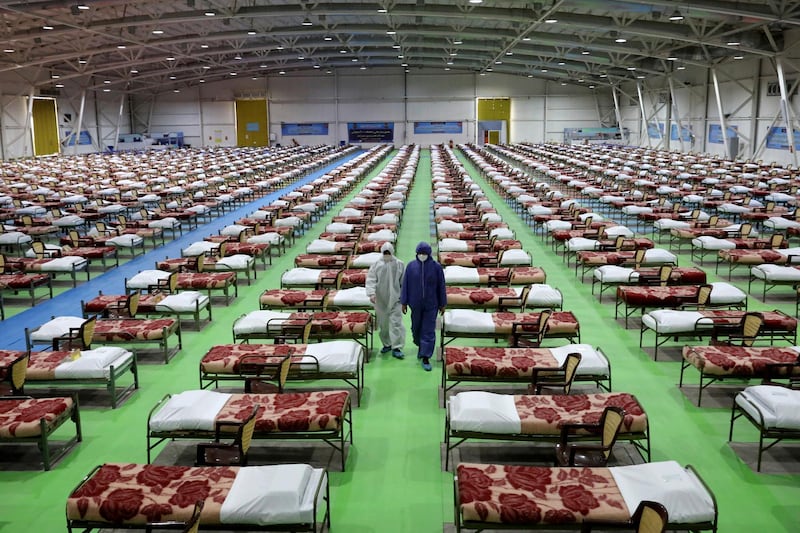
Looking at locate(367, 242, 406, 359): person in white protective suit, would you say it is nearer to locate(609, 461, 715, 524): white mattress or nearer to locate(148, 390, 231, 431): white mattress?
locate(148, 390, 231, 431): white mattress

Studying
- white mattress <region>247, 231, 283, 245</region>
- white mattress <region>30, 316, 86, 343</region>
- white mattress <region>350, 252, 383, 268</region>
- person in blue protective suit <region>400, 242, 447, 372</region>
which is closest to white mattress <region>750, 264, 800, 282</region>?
person in blue protective suit <region>400, 242, 447, 372</region>

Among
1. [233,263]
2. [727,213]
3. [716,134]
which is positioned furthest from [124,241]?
[716,134]

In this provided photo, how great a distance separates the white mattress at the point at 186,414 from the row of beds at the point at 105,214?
284 inches

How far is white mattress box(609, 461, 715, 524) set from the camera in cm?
525

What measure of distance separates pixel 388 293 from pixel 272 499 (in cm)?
467

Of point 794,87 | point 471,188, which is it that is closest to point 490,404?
point 471,188

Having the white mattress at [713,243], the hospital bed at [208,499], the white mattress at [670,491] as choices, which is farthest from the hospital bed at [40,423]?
the white mattress at [713,243]

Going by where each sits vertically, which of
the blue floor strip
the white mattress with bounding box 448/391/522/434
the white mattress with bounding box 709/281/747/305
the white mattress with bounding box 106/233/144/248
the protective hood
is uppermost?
the protective hood

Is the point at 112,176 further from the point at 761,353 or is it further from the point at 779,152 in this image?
the point at 779,152

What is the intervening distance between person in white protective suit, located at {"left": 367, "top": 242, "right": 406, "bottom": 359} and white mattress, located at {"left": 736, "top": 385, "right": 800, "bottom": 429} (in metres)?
4.62

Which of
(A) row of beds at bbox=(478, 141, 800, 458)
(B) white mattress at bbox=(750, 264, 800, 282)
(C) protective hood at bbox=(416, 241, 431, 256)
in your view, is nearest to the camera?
(A) row of beds at bbox=(478, 141, 800, 458)

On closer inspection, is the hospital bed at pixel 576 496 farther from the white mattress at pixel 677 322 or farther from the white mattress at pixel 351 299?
the white mattress at pixel 351 299

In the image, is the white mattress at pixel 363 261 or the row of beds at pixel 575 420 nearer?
the row of beds at pixel 575 420

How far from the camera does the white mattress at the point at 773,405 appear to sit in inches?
263
